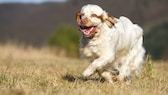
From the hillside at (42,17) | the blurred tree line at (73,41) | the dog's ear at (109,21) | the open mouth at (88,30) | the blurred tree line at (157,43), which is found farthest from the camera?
the hillside at (42,17)

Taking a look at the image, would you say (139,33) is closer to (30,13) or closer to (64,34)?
(64,34)

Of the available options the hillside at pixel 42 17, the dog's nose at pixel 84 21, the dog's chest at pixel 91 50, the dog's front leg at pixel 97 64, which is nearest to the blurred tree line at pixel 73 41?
the hillside at pixel 42 17

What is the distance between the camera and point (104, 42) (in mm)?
8273

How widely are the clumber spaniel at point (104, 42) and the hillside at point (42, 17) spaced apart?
2487cm

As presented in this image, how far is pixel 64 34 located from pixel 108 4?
285 centimetres

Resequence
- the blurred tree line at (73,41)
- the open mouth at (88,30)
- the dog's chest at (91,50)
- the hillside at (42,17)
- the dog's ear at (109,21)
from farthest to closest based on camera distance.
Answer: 1. the hillside at (42,17)
2. the blurred tree line at (73,41)
3. the dog's ear at (109,21)
4. the dog's chest at (91,50)
5. the open mouth at (88,30)

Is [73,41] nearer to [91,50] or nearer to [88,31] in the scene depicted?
[91,50]

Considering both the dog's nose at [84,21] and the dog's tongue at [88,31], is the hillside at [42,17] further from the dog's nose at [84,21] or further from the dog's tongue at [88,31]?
the dog's nose at [84,21]

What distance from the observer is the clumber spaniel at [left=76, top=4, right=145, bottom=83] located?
26.8 ft

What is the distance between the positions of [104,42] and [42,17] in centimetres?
4787

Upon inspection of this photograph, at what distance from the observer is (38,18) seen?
55.5 meters

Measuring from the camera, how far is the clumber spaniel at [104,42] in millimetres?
8156

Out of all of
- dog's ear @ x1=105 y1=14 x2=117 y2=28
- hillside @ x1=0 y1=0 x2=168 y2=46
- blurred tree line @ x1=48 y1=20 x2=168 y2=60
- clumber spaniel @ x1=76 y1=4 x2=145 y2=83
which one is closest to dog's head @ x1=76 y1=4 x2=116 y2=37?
clumber spaniel @ x1=76 y1=4 x2=145 y2=83

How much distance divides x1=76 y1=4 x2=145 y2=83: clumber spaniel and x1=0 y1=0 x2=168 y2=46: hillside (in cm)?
2487
